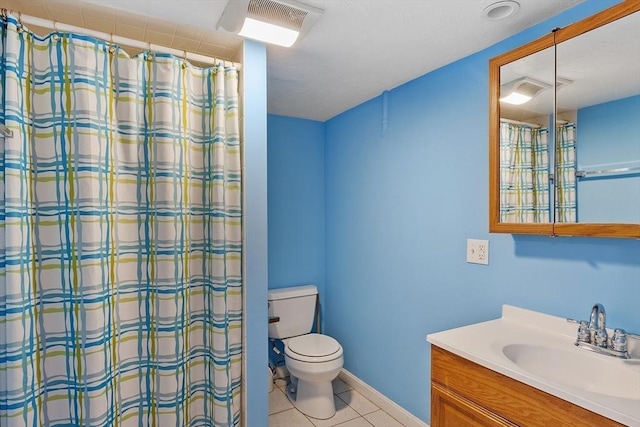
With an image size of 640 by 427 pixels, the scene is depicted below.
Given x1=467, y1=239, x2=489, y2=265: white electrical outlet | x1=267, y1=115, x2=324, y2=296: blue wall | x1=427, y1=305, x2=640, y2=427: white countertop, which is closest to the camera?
x1=427, y1=305, x2=640, y2=427: white countertop

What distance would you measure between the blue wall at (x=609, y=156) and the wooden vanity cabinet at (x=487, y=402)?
68 cm

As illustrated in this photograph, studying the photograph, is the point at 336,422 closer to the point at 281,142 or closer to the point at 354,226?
the point at 354,226

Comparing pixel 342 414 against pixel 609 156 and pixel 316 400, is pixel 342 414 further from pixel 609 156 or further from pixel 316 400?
pixel 609 156

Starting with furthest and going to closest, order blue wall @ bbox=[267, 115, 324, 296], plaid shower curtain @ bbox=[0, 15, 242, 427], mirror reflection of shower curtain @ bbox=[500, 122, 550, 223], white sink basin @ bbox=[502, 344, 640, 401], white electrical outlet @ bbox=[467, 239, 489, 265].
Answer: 1. blue wall @ bbox=[267, 115, 324, 296]
2. white electrical outlet @ bbox=[467, 239, 489, 265]
3. mirror reflection of shower curtain @ bbox=[500, 122, 550, 223]
4. plaid shower curtain @ bbox=[0, 15, 242, 427]
5. white sink basin @ bbox=[502, 344, 640, 401]

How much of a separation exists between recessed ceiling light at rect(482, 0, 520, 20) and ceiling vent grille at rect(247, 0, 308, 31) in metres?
0.77

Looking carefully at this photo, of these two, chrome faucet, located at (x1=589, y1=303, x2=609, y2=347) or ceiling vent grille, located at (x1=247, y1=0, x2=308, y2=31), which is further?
ceiling vent grille, located at (x1=247, y1=0, x2=308, y2=31)

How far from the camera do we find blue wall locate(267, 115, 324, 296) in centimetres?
283

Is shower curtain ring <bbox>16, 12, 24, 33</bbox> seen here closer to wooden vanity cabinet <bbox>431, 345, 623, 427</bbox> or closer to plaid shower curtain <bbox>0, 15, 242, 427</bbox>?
plaid shower curtain <bbox>0, 15, 242, 427</bbox>

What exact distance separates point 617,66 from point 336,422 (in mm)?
2357

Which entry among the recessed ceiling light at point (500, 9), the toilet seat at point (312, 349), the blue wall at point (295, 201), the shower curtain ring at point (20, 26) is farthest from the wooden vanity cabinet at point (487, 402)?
the shower curtain ring at point (20, 26)

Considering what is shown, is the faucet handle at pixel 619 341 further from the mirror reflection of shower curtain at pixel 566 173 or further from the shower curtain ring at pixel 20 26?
the shower curtain ring at pixel 20 26

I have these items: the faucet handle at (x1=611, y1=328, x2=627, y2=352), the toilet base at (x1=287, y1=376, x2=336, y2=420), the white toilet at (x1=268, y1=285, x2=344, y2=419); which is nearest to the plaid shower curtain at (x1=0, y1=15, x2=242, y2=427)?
the white toilet at (x1=268, y1=285, x2=344, y2=419)

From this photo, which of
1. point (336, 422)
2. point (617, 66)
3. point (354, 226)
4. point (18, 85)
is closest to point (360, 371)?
point (336, 422)

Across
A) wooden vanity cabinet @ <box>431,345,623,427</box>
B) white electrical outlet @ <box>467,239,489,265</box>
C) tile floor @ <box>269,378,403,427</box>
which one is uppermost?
white electrical outlet @ <box>467,239,489,265</box>
